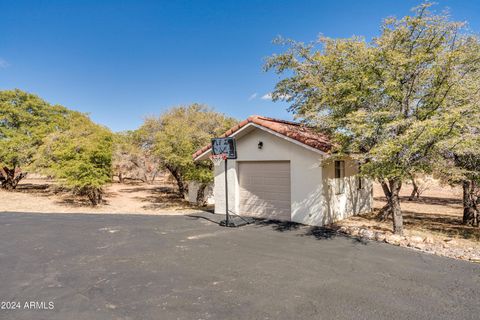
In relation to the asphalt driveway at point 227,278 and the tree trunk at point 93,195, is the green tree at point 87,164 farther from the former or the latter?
the asphalt driveway at point 227,278

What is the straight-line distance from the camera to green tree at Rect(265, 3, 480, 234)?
6.36 meters

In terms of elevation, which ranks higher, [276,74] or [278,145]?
[276,74]

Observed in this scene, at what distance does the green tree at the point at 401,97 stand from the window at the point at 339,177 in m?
2.60

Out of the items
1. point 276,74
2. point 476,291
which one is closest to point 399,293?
point 476,291

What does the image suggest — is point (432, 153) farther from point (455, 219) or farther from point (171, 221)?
point (171, 221)

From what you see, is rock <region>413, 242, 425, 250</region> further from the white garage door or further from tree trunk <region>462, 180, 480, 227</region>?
tree trunk <region>462, 180, 480, 227</region>

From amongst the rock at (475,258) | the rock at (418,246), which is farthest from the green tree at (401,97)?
the rock at (475,258)

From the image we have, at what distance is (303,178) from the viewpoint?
953cm

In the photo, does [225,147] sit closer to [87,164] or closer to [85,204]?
[87,164]

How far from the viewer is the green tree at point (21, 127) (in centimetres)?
2053

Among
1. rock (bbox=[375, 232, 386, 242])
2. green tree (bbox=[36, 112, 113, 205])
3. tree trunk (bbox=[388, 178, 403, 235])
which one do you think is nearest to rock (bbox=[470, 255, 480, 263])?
rock (bbox=[375, 232, 386, 242])

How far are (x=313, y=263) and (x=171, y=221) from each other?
6.09m

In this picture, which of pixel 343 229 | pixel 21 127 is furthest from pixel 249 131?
pixel 21 127

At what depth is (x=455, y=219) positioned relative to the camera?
39.4 feet
